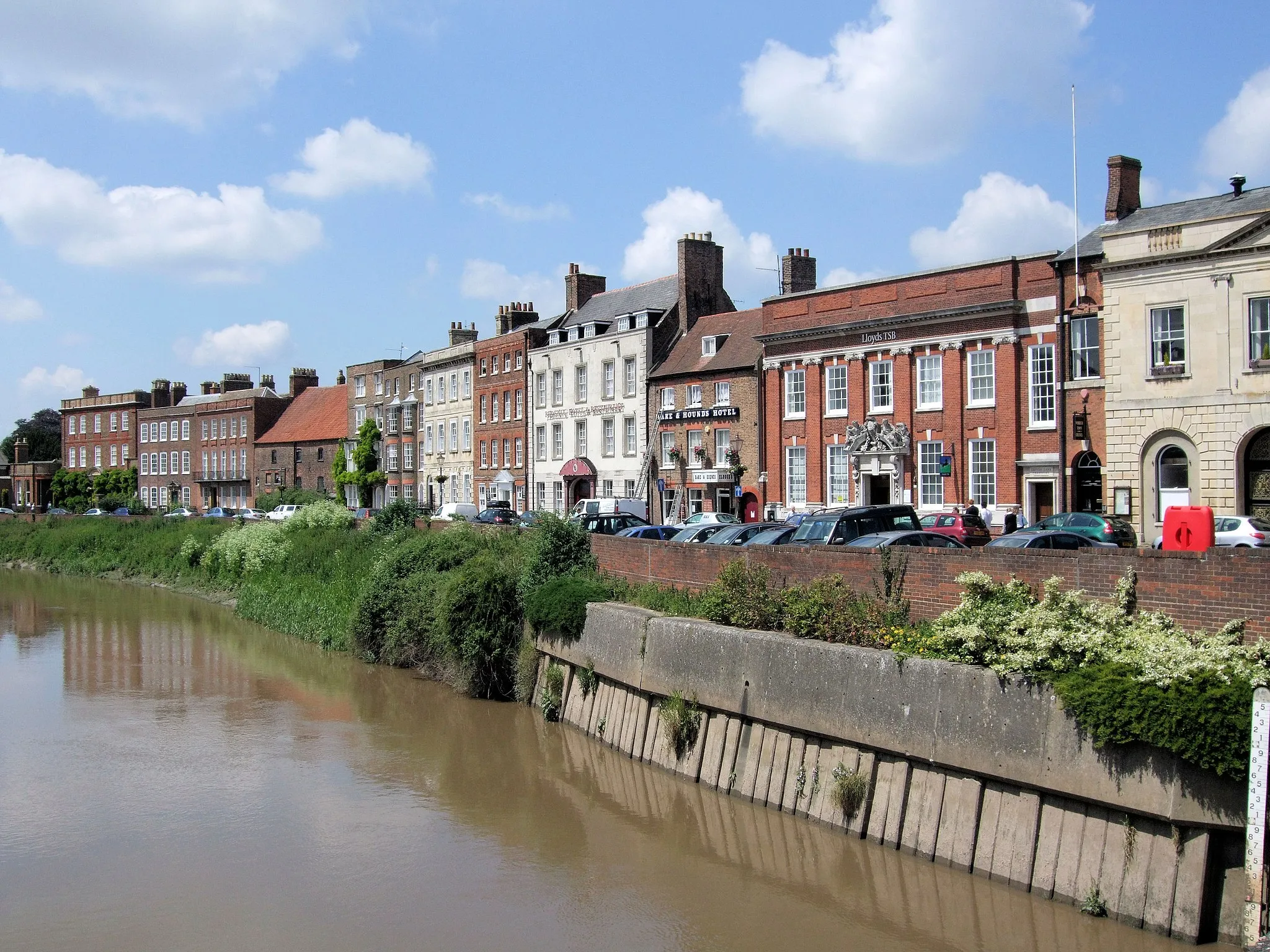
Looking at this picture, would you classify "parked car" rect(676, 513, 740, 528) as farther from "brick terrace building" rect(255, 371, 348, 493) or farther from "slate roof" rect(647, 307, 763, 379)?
"brick terrace building" rect(255, 371, 348, 493)

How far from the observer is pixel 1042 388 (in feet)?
123

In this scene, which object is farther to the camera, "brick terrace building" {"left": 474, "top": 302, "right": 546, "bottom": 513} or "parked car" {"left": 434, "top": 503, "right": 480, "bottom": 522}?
"brick terrace building" {"left": 474, "top": 302, "right": 546, "bottom": 513}

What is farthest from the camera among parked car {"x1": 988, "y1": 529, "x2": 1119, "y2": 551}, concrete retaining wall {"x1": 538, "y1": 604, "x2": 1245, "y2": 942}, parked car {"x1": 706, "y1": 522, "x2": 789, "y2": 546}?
parked car {"x1": 706, "y1": 522, "x2": 789, "y2": 546}

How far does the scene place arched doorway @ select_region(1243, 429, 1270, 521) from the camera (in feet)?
103

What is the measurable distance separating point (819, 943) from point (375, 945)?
476 cm

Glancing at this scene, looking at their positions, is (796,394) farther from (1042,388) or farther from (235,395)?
(235,395)

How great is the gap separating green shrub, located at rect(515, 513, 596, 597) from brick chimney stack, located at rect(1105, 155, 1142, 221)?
2252 centimetres

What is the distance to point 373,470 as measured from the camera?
7438 centimetres

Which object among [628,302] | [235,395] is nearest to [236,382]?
[235,395]

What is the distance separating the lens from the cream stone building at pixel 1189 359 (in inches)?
1235

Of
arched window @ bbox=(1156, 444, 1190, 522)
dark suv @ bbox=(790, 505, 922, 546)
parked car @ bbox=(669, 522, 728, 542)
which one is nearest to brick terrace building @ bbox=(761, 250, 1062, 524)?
arched window @ bbox=(1156, 444, 1190, 522)

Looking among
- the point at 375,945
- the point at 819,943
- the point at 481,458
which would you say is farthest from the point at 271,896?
the point at 481,458

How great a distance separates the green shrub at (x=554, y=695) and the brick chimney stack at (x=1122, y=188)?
83.3ft

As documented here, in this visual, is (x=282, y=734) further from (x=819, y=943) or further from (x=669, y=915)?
(x=819, y=943)
